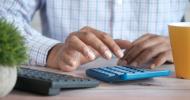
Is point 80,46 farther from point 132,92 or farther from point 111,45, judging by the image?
point 132,92

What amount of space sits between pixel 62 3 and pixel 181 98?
0.87 meters

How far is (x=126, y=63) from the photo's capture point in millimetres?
968

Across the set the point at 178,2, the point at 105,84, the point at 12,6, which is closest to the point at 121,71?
the point at 105,84

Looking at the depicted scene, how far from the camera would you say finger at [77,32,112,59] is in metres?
0.86

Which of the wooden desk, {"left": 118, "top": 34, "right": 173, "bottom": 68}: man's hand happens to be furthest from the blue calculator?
{"left": 118, "top": 34, "right": 173, "bottom": 68}: man's hand

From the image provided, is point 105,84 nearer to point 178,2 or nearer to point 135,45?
point 135,45

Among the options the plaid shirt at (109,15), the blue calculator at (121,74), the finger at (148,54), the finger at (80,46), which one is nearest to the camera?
the blue calculator at (121,74)

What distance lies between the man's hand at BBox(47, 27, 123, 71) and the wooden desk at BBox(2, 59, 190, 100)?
109 mm

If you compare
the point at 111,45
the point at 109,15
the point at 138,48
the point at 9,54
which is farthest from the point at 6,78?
the point at 109,15

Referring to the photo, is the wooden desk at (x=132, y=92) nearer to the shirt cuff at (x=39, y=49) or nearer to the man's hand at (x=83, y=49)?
the man's hand at (x=83, y=49)

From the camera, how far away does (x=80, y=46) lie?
2.92ft

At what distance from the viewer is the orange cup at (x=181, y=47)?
81cm

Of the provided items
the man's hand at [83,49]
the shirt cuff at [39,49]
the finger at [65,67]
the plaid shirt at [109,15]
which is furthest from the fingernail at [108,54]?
the plaid shirt at [109,15]

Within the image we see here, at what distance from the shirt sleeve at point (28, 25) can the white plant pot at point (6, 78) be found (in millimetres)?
337
